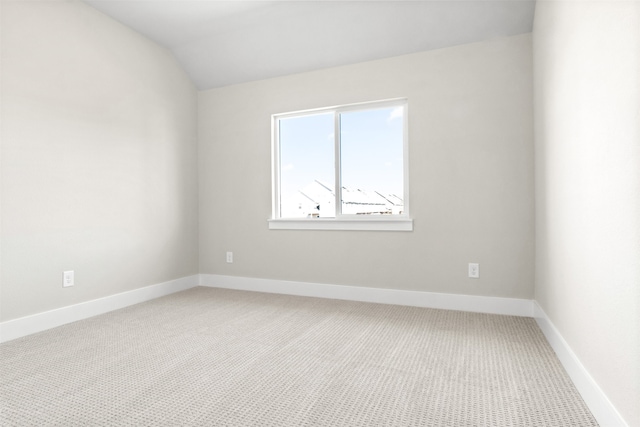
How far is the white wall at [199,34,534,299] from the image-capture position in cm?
272

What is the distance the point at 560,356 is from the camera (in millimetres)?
1864

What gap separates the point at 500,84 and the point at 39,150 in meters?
3.30

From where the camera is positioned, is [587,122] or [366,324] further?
[366,324]

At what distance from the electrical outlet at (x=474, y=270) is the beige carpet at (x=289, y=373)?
0.99ft

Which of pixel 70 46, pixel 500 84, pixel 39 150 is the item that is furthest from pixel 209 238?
pixel 500 84

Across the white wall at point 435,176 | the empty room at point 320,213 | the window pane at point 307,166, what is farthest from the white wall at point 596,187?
the window pane at point 307,166

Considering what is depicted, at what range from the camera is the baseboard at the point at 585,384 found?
1.23m

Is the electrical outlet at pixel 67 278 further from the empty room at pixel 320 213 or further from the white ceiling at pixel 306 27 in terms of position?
the white ceiling at pixel 306 27

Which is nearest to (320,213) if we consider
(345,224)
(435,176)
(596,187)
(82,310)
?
(345,224)

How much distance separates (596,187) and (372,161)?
1991 mm

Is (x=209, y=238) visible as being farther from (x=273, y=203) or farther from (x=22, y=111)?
(x=22, y=111)

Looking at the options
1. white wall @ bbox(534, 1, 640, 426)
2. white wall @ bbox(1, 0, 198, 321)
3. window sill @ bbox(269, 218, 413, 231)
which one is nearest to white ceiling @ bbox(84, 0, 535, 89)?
white wall @ bbox(1, 0, 198, 321)

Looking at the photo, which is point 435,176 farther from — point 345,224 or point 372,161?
point 345,224

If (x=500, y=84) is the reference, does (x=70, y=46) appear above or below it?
above
